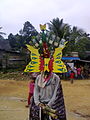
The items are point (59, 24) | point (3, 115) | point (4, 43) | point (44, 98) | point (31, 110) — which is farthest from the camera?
point (4, 43)

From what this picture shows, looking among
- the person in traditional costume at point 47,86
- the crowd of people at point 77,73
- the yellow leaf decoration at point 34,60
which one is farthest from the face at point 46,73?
the crowd of people at point 77,73

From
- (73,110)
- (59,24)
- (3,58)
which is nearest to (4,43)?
(3,58)

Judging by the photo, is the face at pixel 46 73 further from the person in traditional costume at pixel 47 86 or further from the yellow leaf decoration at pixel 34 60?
the yellow leaf decoration at pixel 34 60

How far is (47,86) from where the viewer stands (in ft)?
11.6

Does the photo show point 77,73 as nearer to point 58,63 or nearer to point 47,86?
point 58,63

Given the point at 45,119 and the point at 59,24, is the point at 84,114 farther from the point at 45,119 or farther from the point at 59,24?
the point at 59,24

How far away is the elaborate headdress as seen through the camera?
3.77 metres

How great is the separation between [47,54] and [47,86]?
0.61 m

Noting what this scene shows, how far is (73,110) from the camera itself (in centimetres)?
685

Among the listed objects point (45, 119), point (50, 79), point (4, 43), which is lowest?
point (45, 119)

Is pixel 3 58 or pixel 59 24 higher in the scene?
pixel 59 24

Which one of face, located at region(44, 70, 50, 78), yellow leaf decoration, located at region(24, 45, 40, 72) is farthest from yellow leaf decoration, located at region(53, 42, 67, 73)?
yellow leaf decoration, located at region(24, 45, 40, 72)

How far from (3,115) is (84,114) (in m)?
2.49

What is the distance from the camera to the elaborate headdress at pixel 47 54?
3.77 m
